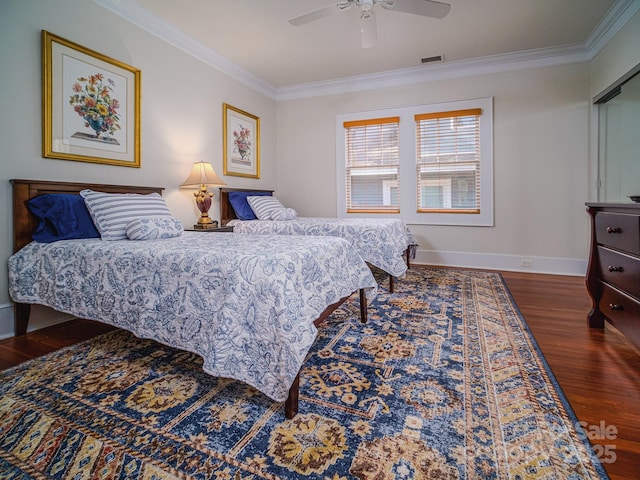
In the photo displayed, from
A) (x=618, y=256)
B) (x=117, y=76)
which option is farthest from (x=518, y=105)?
(x=117, y=76)

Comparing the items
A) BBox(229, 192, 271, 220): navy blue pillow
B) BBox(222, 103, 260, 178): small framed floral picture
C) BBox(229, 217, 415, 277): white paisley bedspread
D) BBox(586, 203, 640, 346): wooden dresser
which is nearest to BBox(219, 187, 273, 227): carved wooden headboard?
BBox(229, 192, 271, 220): navy blue pillow

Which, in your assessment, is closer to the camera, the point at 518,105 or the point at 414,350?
the point at 414,350

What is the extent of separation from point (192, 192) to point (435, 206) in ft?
10.4

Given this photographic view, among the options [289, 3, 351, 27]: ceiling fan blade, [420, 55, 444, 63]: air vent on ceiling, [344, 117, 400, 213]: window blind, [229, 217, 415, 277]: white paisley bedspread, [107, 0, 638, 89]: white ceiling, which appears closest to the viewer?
[289, 3, 351, 27]: ceiling fan blade

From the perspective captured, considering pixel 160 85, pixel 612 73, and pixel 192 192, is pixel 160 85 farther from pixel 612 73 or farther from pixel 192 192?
pixel 612 73

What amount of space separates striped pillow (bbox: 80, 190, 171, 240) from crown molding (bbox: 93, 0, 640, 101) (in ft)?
5.39

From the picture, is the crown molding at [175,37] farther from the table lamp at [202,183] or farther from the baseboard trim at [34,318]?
the baseboard trim at [34,318]

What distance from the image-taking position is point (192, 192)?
372 centimetres

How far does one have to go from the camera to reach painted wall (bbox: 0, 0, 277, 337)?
2180 mm

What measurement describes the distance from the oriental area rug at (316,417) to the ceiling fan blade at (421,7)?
7.63ft

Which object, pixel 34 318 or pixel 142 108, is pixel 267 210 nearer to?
pixel 142 108

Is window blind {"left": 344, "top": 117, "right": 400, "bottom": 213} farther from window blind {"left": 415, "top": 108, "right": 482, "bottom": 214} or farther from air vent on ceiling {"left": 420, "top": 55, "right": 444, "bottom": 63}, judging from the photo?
air vent on ceiling {"left": 420, "top": 55, "right": 444, "bottom": 63}

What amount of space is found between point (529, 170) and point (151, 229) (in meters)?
4.25

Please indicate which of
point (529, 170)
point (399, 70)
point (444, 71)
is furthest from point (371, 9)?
point (529, 170)
